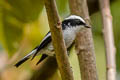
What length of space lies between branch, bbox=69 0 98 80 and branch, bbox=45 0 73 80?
233mm

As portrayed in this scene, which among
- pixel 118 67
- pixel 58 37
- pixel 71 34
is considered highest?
pixel 58 37

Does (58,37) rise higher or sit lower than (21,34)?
higher

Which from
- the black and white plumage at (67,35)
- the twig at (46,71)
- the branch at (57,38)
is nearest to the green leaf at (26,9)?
the black and white plumage at (67,35)

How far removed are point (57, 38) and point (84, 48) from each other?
42cm

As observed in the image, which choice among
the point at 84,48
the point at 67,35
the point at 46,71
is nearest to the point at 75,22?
the point at 67,35

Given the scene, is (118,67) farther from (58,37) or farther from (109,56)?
(58,37)

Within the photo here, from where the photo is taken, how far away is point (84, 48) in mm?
1574

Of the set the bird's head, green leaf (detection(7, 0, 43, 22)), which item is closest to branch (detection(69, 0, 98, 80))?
the bird's head

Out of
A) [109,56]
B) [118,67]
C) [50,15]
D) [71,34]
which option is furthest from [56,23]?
[118,67]

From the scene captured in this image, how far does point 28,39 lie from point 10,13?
0.66ft

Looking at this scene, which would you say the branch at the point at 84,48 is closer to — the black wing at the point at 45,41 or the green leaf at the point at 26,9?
the black wing at the point at 45,41

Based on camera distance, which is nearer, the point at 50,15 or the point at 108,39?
the point at 50,15

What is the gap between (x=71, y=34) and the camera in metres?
1.73

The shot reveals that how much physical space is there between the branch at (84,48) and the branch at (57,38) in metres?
0.23
